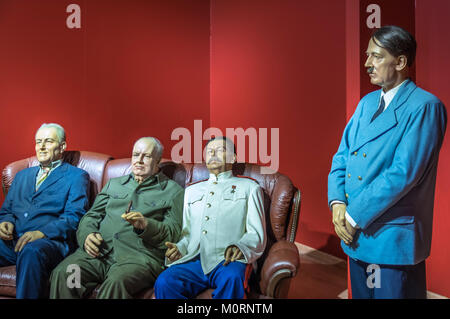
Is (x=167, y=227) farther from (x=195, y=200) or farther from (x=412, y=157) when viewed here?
(x=412, y=157)

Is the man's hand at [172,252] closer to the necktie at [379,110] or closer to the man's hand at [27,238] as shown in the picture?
the man's hand at [27,238]

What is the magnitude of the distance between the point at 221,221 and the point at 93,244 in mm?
744

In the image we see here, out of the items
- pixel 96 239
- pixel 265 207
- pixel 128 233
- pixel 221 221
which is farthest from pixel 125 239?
pixel 265 207

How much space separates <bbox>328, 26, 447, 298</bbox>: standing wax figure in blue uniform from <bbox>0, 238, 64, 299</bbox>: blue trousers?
5.13 feet

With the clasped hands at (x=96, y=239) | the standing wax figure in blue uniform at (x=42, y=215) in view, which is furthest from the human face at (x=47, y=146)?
the clasped hands at (x=96, y=239)

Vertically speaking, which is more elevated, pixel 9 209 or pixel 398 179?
pixel 398 179

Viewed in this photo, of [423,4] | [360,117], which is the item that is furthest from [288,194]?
[423,4]

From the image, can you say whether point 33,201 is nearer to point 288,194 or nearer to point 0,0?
point 288,194

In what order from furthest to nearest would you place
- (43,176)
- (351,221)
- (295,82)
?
1. (295,82)
2. (43,176)
3. (351,221)

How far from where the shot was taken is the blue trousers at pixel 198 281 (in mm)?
1522

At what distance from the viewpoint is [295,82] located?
298 centimetres

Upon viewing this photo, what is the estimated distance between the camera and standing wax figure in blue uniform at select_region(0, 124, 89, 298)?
5.54 ft

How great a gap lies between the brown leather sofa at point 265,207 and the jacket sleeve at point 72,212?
0.26 m
